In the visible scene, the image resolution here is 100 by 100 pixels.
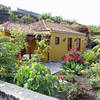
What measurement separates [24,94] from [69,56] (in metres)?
6.85

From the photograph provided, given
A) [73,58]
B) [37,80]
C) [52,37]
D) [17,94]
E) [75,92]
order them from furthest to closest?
[52,37], [73,58], [75,92], [37,80], [17,94]

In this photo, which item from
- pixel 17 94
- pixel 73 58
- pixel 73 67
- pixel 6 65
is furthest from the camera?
pixel 73 58

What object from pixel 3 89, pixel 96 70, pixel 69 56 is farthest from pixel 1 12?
pixel 3 89

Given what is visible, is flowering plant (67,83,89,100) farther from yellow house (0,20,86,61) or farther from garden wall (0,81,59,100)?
yellow house (0,20,86,61)

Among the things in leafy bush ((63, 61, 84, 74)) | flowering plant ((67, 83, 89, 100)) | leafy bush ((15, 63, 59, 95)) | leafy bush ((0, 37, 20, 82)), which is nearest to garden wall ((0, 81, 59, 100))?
leafy bush ((15, 63, 59, 95))

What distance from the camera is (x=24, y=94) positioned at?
2232mm

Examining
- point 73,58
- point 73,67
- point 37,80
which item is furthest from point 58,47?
point 37,80

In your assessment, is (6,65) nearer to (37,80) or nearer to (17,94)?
(37,80)

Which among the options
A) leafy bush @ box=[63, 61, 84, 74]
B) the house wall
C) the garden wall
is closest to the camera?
the garden wall

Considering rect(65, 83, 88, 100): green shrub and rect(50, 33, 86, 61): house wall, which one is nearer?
rect(65, 83, 88, 100): green shrub

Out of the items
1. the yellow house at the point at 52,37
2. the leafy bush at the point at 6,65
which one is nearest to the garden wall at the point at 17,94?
the leafy bush at the point at 6,65

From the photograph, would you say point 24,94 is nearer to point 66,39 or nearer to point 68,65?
point 68,65

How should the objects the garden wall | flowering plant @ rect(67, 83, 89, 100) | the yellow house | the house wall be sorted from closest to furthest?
the garden wall
flowering plant @ rect(67, 83, 89, 100)
the yellow house
the house wall

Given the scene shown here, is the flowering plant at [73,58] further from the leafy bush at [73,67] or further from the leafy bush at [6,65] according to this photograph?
the leafy bush at [6,65]
